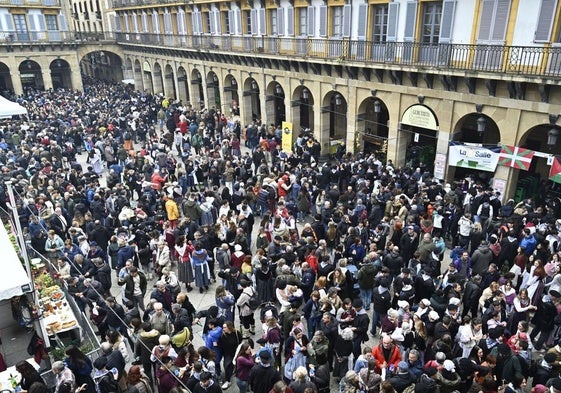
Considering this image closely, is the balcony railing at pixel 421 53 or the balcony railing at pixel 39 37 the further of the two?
the balcony railing at pixel 39 37

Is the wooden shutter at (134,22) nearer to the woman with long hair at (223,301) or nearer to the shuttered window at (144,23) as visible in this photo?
the shuttered window at (144,23)

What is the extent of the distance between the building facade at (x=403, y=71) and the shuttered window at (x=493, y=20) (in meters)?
0.03

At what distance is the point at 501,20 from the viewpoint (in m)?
15.0

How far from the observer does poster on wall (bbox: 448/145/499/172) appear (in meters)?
16.2

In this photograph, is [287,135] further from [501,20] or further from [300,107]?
[501,20]

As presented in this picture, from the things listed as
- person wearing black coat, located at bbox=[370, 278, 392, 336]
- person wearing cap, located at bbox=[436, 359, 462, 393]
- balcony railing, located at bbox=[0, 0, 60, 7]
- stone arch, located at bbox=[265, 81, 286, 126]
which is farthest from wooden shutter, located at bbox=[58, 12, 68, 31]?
person wearing cap, located at bbox=[436, 359, 462, 393]

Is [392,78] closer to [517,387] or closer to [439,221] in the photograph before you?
[439,221]

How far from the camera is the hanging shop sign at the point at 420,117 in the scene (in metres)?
18.2

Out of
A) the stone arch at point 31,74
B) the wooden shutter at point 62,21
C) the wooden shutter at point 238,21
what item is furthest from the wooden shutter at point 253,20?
the wooden shutter at point 62,21

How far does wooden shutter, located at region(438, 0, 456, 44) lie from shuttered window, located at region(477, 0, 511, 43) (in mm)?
1127

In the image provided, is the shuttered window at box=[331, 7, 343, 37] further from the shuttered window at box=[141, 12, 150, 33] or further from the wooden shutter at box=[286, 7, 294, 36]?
the shuttered window at box=[141, 12, 150, 33]

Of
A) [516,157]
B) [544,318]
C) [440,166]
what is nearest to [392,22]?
[440,166]

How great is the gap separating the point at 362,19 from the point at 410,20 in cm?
268

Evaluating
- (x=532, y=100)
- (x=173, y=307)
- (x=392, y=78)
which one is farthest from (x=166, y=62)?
(x=173, y=307)
